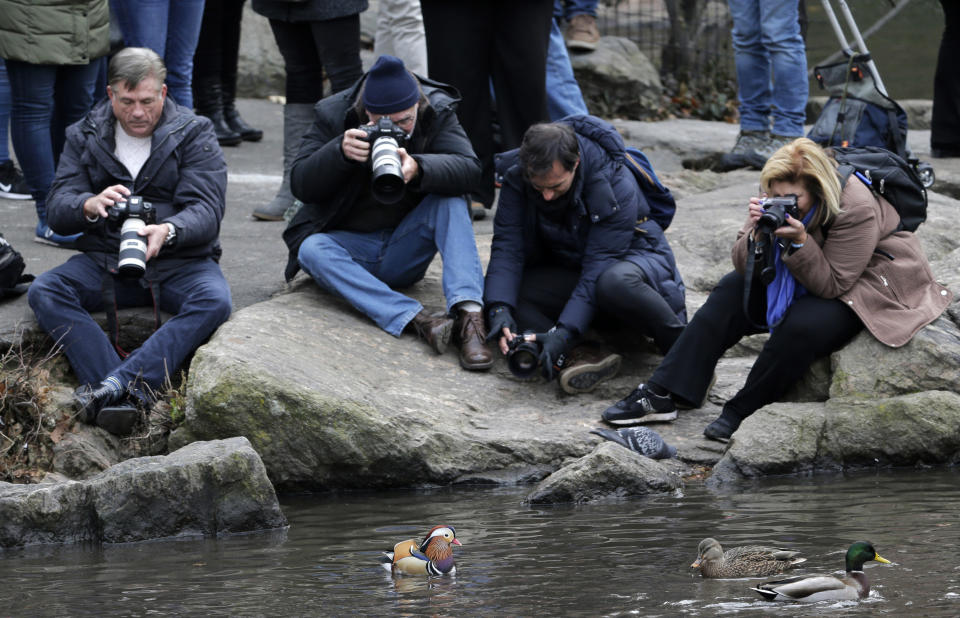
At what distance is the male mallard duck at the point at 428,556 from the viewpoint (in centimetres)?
508

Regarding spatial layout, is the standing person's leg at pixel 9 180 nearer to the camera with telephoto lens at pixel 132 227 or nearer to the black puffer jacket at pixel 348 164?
the camera with telephoto lens at pixel 132 227

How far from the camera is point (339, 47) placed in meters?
8.55

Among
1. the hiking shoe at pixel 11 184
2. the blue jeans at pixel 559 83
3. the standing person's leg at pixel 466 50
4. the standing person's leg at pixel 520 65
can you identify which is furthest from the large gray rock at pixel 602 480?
the hiking shoe at pixel 11 184

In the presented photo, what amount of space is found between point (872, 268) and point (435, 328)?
6.99ft

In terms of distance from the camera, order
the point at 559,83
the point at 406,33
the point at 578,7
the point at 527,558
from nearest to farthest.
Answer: the point at 527,558 < the point at 406,33 < the point at 559,83 < the point at 578,7

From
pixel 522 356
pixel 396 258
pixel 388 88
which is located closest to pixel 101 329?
pixel 396 258

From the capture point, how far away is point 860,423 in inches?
258

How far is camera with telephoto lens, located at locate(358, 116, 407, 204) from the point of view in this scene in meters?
6.80

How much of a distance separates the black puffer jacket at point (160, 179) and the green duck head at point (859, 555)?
3645 mm

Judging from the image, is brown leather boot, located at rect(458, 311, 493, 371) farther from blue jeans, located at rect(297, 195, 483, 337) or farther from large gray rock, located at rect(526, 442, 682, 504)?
large gray rock, located at rect(526, 442, 682, 504)

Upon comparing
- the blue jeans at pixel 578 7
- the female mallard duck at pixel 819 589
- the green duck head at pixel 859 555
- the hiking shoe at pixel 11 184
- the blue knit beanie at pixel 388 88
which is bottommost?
the female mallard duck at pixel 819 589

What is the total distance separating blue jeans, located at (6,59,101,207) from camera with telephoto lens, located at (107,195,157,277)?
1363mm

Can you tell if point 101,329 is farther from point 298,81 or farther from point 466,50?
point 466,50

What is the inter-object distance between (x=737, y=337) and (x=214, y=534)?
8.60 feet
